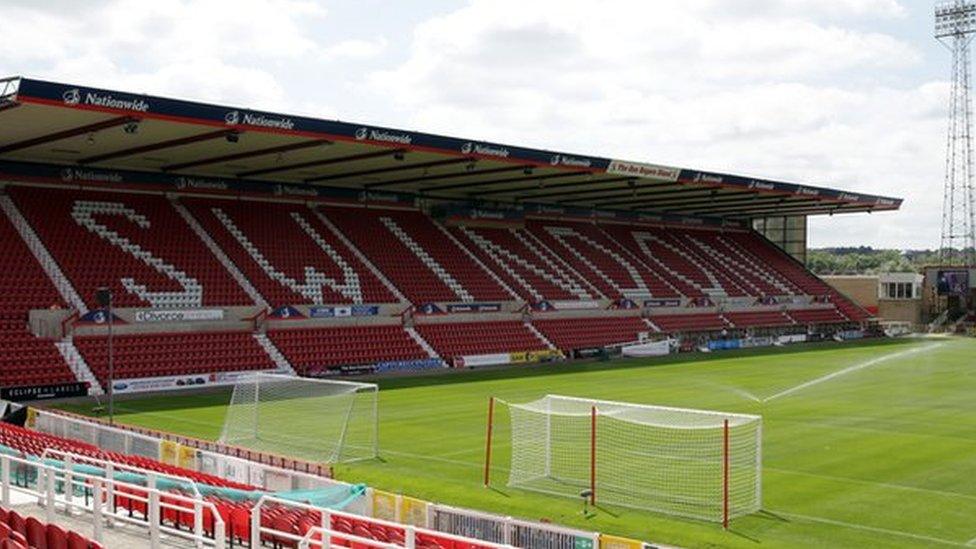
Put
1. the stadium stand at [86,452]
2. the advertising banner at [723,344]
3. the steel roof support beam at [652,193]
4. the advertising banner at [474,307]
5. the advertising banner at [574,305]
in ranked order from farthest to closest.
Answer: the advertising banner at [723,344] → the steel roof support beam at [652,193] → the advertising banner at [574,305] → the advertising banner at [474,307] → the stadium stand at [86,452]

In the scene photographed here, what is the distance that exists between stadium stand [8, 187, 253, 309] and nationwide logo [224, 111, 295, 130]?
9.27m

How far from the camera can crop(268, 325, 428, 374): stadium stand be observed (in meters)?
37.7

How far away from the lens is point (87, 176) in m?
39.7

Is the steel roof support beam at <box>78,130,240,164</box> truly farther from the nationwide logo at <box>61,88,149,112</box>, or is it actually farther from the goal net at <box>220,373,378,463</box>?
the goal net at <box>220,373,378,463</box>

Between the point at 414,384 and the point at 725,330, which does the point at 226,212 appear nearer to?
the point at 414,384

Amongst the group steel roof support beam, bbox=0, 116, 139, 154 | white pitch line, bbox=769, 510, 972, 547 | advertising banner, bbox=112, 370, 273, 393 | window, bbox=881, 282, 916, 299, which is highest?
steel roof support beam, bbox=0, 116, 139, 154

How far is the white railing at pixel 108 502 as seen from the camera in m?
10.8

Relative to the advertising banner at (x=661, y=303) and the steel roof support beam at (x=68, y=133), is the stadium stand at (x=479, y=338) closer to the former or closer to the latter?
the advertising banner at (x=661, y=303)

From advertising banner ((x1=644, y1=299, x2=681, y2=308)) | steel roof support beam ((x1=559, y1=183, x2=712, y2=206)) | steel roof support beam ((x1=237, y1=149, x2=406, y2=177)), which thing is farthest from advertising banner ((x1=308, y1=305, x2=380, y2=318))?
advertising banner ((x1=644, y1=299, x2=681, y2=308))

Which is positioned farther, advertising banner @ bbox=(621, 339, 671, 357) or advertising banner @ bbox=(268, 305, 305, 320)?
advertising banner @ bbox=(621, 339, 671, 357)

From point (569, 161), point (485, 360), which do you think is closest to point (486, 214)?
point (569, 161)

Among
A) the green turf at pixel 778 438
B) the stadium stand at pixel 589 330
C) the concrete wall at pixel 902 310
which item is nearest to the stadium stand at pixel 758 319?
the stadium stand at pixel 589 330

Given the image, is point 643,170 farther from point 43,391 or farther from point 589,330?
point 43,391

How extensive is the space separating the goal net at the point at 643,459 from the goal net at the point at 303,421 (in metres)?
4.04
